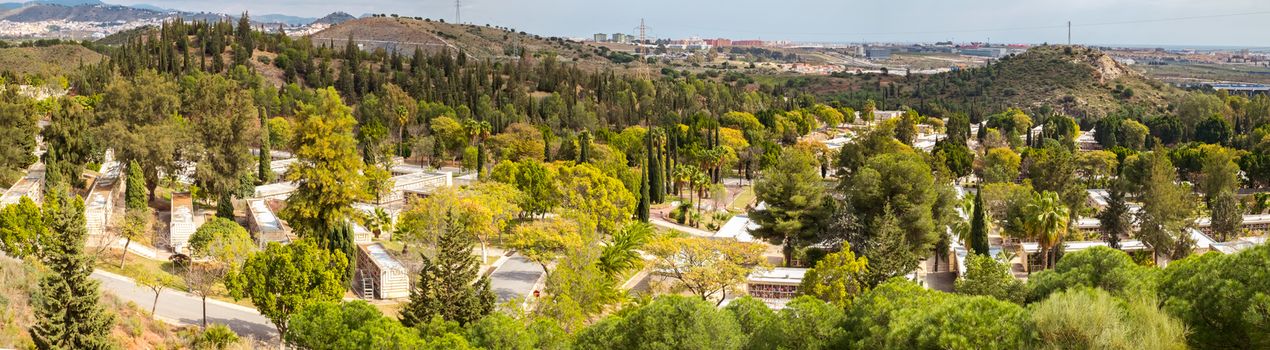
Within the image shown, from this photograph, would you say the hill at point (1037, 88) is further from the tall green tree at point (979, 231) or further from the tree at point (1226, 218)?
the tall green tree at point (979, 231)

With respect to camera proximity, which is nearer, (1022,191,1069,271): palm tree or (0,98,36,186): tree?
(1022,191,1069,271): palm tree

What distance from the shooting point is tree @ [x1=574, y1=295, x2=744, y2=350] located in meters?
22.4

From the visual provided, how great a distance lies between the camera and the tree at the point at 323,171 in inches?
1468

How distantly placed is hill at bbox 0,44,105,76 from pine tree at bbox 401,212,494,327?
94.1 meters

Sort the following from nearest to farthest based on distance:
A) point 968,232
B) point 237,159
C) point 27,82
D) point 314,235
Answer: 1. point 314,235
2. point 968,232
3. point 237,159
4. point 27,82

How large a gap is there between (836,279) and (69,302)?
22418mm

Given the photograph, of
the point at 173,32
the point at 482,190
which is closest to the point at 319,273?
the point at 482,190

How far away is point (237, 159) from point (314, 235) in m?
14.3

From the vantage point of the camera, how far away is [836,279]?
33.6 metres

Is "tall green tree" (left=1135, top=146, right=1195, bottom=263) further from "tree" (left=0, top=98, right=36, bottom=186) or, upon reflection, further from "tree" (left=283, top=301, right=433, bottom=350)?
"tree" (left=0, top=98, right=36, bottom=186)

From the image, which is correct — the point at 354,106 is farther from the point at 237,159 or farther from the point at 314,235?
the point at 314,235

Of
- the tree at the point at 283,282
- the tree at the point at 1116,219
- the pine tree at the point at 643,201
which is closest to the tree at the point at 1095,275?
the tree at the point at 283,282

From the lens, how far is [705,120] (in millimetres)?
93312

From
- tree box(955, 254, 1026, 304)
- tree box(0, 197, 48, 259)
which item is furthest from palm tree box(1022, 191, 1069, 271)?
tree box(0, 197, 48, 259)
